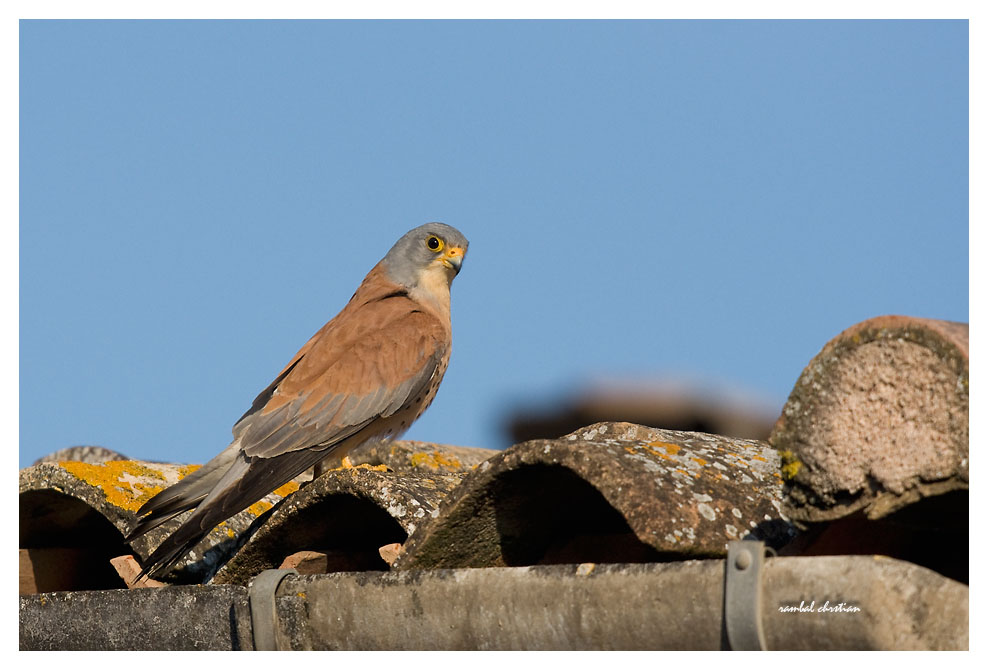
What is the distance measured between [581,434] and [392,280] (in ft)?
6.81

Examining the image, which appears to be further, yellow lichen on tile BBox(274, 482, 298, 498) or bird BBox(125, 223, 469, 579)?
yellow lichen on tile BBox(274, 482, 298, 498)

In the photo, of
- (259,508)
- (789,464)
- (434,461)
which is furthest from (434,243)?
(789,464)

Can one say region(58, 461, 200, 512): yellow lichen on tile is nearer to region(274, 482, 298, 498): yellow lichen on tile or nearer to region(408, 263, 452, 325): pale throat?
region(274, 482, 298, 498): yellow lichen on tile

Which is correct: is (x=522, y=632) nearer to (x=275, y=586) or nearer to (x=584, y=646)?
(x=584, y=646)

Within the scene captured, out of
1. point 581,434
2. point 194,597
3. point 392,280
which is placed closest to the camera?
point 194,597

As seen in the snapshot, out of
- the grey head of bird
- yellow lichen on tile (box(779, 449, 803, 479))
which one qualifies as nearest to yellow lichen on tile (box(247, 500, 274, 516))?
the grey head of bird

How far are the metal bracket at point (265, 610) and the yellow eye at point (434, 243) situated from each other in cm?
274

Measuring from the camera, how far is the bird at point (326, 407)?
4.02 metres

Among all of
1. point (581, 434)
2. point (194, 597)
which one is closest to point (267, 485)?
point (194, 597)

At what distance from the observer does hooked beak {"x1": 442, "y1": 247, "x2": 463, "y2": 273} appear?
5680 millimetres

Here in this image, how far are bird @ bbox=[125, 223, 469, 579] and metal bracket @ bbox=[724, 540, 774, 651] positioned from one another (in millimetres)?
2195

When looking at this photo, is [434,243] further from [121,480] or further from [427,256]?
[121,480]

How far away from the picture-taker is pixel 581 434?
149 inches

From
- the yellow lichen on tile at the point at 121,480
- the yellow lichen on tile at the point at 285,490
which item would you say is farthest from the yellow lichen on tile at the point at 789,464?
the yellow lichen on tile at the point at 285,490
